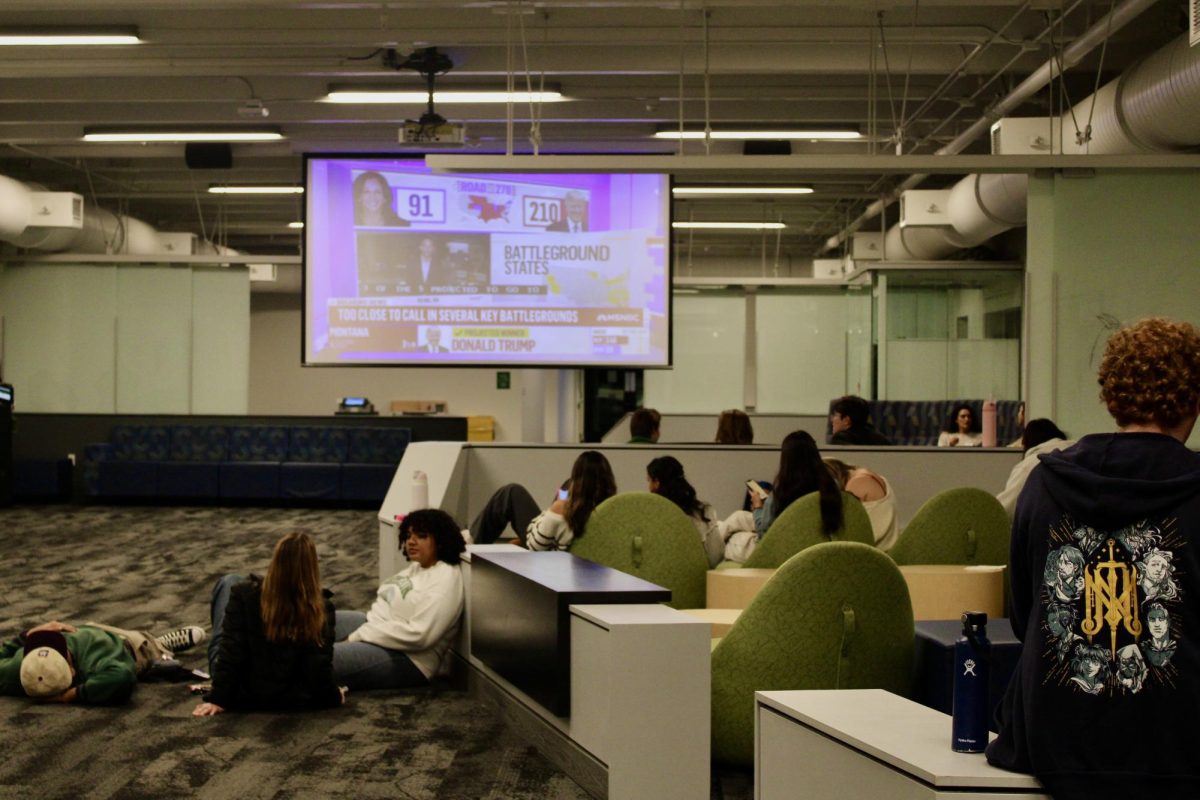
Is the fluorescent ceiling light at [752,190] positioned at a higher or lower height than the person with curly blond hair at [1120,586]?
higher

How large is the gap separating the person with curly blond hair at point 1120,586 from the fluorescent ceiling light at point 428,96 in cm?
778

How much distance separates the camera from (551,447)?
26.0ft

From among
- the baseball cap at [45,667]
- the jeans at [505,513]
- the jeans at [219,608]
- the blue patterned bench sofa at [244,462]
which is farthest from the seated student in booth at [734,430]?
the blue patterned bench sofa at [244,462]

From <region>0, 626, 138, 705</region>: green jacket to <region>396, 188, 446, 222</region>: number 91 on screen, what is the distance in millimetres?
4319

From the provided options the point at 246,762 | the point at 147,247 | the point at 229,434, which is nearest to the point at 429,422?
the point at 229,434

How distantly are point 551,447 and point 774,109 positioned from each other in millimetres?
4646

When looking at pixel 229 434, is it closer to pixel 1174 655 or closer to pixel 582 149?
pixel 582 149

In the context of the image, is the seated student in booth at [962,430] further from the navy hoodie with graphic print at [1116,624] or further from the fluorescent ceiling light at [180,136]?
the navy hoodie with graphic print at [1116,624]

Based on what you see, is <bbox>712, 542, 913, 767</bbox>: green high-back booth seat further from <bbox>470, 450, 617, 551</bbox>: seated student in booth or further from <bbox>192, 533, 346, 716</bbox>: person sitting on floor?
<bbox>192, 533, 346, 716</bbox>: person sitting on floor

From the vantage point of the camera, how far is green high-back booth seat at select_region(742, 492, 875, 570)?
5.24 m

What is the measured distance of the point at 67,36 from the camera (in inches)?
333

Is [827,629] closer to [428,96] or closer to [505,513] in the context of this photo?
[505,513]

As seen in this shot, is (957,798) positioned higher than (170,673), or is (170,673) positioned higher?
(957,798)

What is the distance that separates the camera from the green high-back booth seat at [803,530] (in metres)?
5.24
